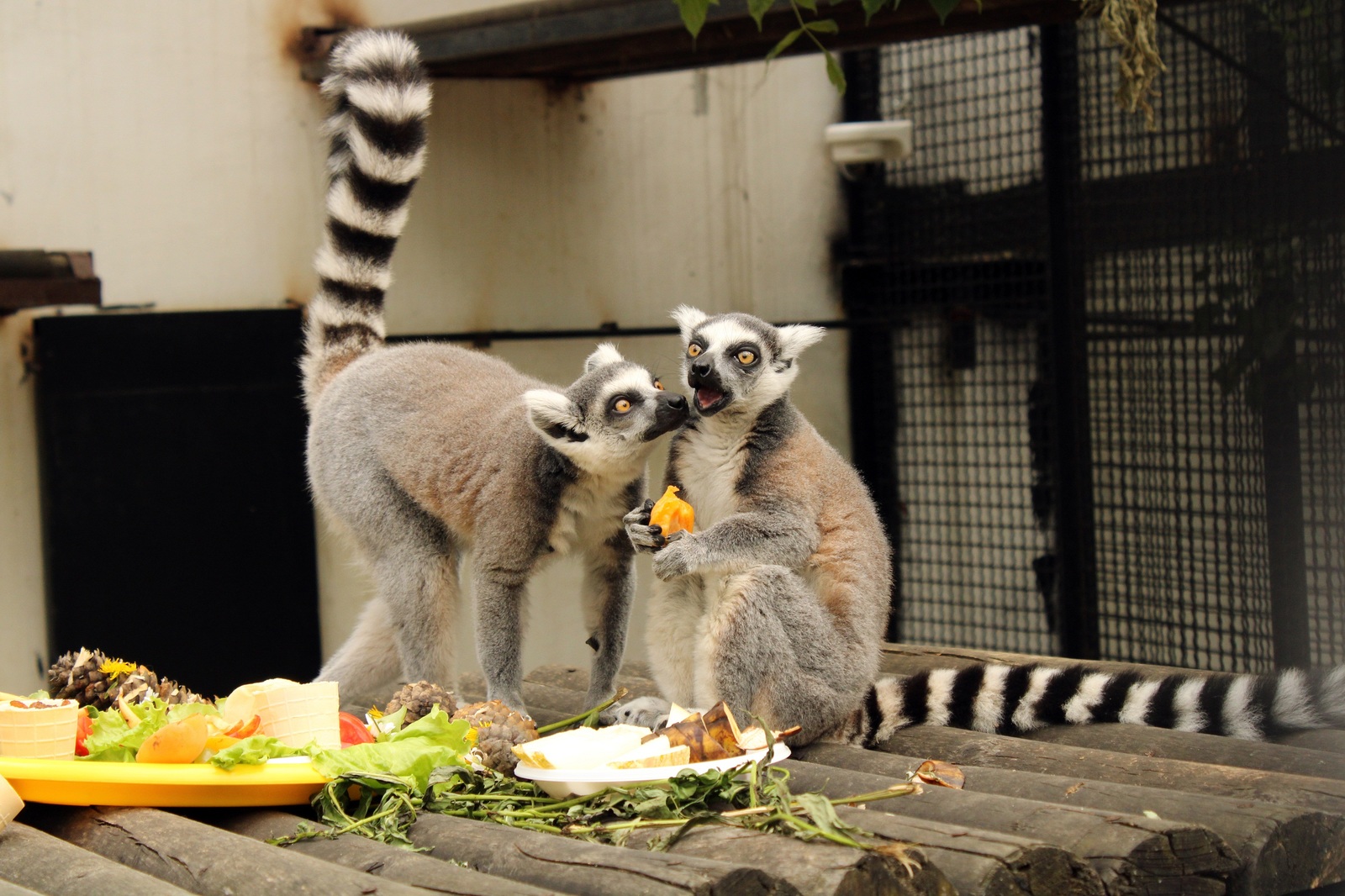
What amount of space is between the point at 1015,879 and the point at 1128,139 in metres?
4.45

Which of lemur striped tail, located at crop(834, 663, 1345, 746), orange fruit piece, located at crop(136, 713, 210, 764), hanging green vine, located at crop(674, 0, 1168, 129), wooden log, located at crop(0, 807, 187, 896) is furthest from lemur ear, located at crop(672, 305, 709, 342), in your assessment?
wooden log, located at crop(0, 807, 187, 896)

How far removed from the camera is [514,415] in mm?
4422

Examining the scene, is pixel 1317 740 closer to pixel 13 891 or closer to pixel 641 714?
pixel 641 714

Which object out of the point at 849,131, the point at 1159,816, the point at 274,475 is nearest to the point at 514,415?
the point at 274,475

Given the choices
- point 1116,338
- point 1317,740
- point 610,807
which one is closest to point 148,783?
point 610,807

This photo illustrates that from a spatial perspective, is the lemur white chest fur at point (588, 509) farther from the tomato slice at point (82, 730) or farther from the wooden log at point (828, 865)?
the wooden log at point (828, 865)

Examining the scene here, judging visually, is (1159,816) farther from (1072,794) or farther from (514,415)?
(514,415)

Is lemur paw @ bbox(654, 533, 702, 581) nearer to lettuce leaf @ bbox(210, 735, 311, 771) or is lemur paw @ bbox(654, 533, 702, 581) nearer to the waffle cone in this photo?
lettuce leaf @ bbox(210, 735, 311, 771)

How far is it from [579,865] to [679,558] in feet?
4.05

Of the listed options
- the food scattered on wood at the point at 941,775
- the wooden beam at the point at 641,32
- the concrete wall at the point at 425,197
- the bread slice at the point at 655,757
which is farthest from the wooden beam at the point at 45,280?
the food scattered on wood at the point at 941,775

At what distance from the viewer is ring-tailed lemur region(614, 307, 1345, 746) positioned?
11.8ft

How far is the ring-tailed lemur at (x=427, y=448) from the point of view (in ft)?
13.6

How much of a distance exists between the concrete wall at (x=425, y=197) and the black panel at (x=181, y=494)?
0.12 meters

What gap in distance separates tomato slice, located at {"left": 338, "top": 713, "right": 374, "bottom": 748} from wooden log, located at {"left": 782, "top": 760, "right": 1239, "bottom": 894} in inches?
55.2
